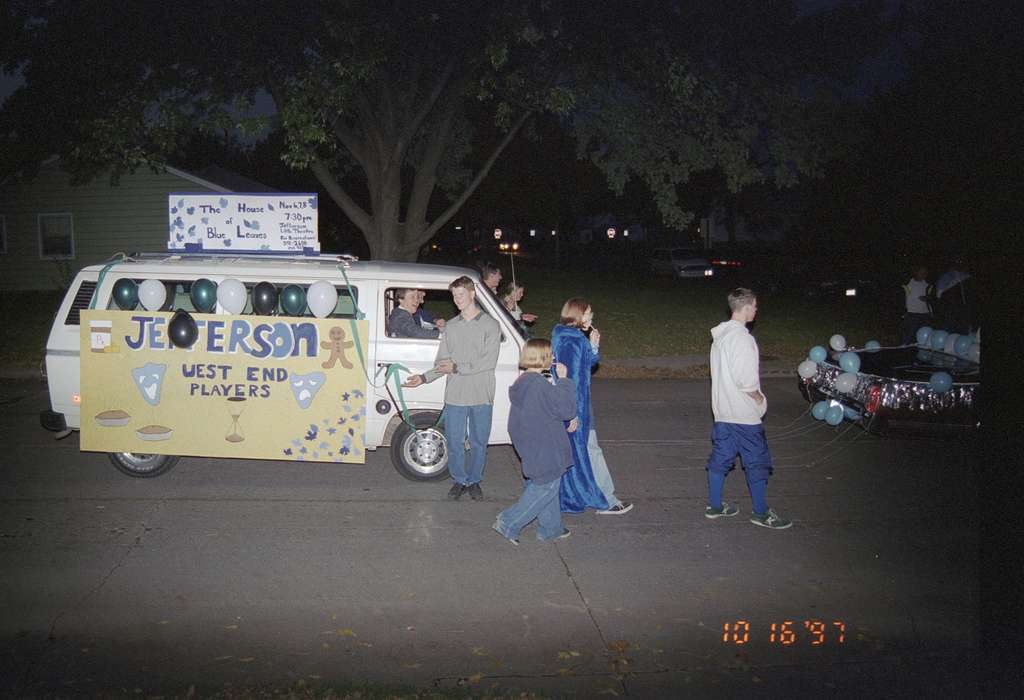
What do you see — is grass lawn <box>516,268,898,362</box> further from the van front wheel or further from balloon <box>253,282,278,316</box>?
balloon <box>253,282,278,316</box>

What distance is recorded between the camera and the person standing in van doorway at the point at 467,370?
730cm

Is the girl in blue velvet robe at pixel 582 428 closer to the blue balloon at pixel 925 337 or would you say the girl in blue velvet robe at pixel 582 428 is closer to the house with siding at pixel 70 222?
the blue balloon at pixel 925 337

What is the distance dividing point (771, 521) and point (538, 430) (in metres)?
2.10

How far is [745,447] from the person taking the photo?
6.92 metres

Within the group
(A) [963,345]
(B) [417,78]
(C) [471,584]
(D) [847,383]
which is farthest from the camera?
(B) [417,78]

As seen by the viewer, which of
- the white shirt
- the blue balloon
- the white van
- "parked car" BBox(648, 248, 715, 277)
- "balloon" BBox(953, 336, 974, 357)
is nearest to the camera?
the white shirt

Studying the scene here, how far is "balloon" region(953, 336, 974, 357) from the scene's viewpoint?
10180mm

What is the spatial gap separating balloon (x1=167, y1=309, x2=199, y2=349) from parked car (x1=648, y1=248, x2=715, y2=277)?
108ft

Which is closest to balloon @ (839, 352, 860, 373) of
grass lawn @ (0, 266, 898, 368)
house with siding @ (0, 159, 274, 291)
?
grass lawn @ (0, 266, 898, 368)

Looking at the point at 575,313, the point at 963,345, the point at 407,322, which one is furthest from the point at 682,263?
the point at 575,313

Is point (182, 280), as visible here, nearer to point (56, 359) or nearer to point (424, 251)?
point (56, 359)

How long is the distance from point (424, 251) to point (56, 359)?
47352mm

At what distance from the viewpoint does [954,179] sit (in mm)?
26859

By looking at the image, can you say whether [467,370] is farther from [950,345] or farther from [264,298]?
[950,345]
